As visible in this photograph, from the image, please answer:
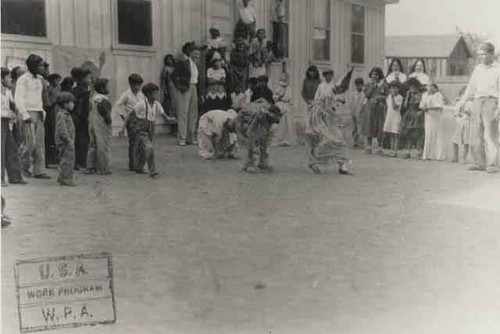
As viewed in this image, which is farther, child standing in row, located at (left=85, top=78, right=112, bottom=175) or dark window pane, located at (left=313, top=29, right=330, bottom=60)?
dark window pane, located at (left=313, top=29, right=330, bottom=60)

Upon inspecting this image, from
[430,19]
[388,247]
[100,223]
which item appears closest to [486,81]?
[430,19]

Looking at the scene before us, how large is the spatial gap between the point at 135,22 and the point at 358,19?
27.6ft

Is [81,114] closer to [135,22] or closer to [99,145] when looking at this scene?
[99,145]

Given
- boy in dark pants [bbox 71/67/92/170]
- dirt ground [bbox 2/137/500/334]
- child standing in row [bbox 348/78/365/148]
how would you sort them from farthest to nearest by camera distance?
child standing in row [bbox 348/78/365/148] → boy in dark pants [bbox 71/67/92/170] → dirt ground [bbox 2/137/500/334]

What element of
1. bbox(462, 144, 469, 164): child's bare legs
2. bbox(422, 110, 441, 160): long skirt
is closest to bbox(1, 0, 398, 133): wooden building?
bbox(422, 110, 441, 160): long skirt

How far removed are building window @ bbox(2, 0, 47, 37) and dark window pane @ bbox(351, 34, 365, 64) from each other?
32.4 feet

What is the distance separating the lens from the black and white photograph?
4.22m

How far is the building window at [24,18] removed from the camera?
9.24 m

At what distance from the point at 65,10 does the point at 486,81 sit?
5928 mm

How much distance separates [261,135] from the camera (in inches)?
360

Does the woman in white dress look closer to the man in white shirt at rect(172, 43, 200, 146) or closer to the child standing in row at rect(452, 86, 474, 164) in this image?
the child standing in row at rect(452, 86, 474, 164)

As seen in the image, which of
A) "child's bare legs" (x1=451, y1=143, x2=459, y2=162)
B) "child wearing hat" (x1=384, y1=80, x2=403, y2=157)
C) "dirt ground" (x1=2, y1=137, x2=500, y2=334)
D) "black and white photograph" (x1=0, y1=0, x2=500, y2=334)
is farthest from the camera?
"child wearing hat" (x1=384, y1=80, x2=403, y2=157)


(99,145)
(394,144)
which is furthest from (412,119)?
(99,145)

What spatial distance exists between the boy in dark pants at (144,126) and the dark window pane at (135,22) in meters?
2.94
